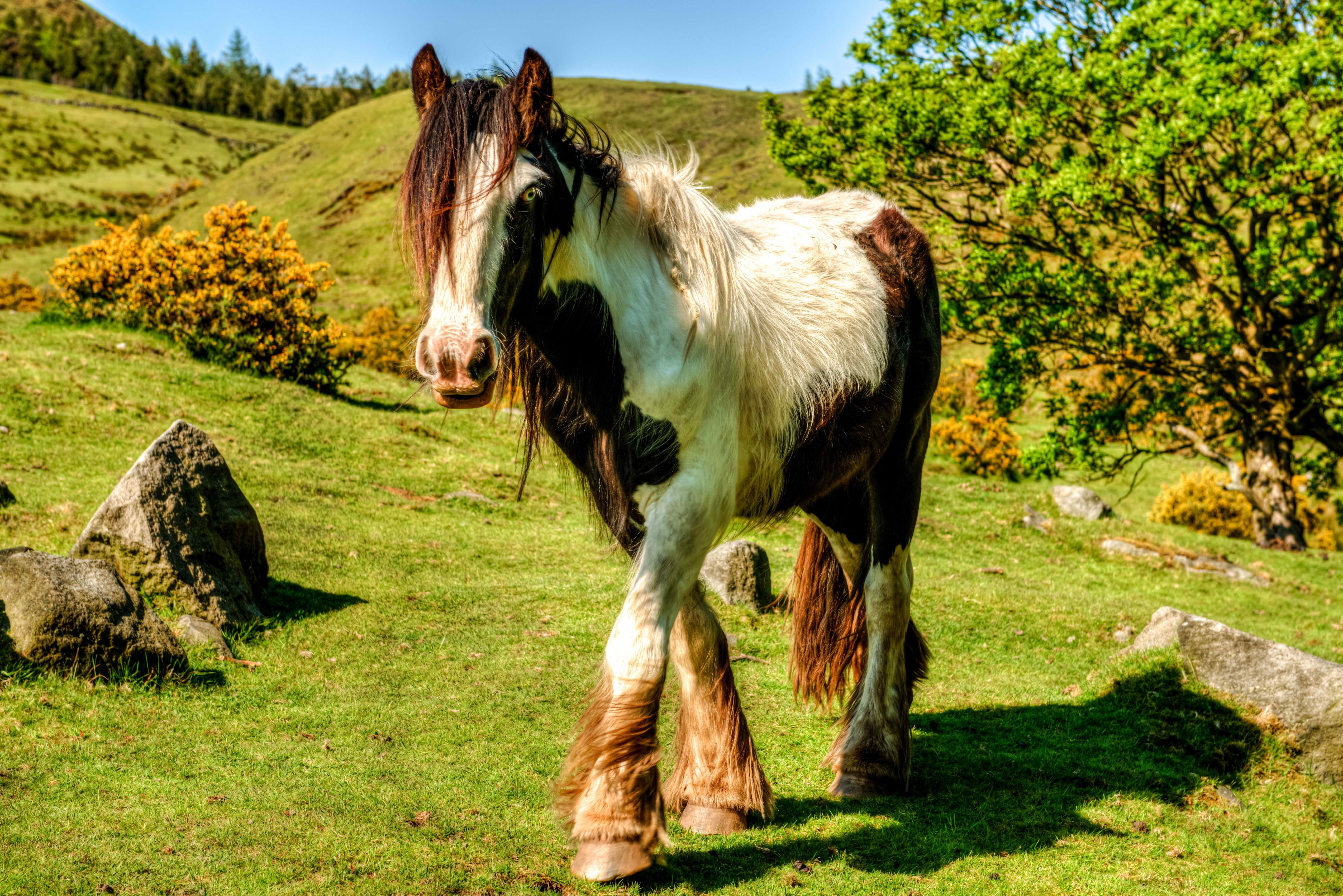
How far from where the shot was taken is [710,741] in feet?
14.7

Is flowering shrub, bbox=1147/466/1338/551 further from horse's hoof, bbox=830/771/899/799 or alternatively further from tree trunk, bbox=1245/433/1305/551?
horse's hoof, bbox=830/771/899/799

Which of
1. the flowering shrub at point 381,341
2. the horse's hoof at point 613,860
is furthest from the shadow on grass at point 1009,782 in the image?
the flowering shrub at point 381,341

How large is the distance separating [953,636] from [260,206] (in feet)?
192

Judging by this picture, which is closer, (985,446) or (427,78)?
(427,78)

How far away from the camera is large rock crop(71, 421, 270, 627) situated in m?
6.21

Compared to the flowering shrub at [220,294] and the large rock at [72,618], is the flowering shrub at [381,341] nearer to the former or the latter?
the flowering shrub at [220,294]

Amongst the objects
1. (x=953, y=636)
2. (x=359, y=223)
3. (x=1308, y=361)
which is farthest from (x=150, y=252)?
(x=359, y=223)

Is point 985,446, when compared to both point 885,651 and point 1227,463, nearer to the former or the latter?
point 1227,463

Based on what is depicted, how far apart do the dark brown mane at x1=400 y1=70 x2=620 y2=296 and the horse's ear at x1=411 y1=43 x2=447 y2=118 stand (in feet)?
0.10

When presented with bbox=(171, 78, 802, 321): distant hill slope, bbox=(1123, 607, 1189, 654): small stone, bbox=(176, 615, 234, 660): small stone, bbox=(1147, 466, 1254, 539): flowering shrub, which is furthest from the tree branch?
bbox=(171, 78, 802, 321): distant hill slope

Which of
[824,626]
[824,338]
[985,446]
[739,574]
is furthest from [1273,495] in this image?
[824,338]

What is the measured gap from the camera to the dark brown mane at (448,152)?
10.1 feet

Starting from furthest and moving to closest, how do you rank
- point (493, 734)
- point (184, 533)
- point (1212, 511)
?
point (1212, 511), point (184, 533), point (493, 734)

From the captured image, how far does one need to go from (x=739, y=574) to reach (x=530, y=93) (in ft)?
18.8
